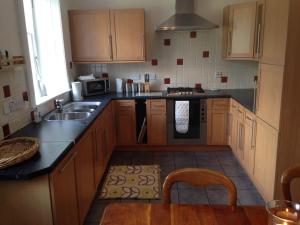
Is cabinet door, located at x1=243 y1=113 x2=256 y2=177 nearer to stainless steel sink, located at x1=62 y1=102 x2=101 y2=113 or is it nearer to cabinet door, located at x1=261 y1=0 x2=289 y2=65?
cabinet door, located at x1=261 y1=0 x2=289 y2=65

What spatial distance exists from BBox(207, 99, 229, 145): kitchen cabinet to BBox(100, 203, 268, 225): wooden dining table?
2.68 meters

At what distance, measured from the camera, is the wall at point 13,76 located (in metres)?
2.10

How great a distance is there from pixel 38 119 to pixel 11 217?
111cm

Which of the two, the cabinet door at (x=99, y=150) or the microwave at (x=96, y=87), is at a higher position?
the microwave at (x=96, y=87)

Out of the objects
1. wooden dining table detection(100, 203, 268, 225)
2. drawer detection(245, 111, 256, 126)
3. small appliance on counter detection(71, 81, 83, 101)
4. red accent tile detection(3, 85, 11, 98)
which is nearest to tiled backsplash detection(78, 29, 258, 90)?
small appliance on counter detection(71, 81, 83, 101)

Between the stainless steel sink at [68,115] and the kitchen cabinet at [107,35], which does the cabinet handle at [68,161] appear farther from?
the kitchen cabinet at [107,35]

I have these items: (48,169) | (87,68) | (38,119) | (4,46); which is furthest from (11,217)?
(87,68)

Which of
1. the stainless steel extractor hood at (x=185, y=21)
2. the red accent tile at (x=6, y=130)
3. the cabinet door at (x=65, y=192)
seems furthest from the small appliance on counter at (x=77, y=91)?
the cabinet door at (x=65, y=192)

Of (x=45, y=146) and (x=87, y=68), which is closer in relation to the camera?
(x=45, y=146)

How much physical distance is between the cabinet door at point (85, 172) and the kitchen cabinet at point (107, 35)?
5.17 feet

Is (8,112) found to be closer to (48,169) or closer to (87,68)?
(48,169)

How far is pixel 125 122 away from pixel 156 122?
0.45 meters

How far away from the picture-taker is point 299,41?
2.11 meters

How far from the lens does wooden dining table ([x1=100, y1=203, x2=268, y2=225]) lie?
113 cm
